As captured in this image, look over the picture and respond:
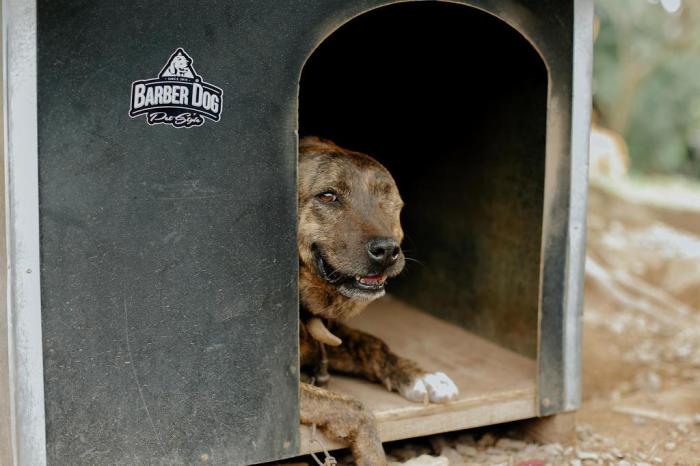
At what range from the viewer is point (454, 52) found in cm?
446

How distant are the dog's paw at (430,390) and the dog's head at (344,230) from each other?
43cm

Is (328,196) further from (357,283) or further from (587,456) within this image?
(587,456)

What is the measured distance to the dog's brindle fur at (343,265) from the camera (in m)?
3.23

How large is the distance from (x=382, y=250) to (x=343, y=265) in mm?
182

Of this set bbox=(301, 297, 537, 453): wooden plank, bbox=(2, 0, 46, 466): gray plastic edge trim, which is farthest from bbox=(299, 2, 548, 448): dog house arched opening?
bbox=(2, 0, 46, 466): gray plastic edge trim

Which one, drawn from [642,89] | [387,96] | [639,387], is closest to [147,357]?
[387,96]

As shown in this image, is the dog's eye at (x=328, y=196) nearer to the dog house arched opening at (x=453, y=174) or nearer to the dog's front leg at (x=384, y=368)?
the dog's front leg at (x=384, y=368)

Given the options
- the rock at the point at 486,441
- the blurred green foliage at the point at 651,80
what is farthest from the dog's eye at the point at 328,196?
the blurred green foliage at the point at 651,80

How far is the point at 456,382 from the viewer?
3783mm

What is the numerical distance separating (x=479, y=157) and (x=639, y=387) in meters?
2.02

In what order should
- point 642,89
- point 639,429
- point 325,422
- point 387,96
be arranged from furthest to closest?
point 642,89
point 387,96
point 639,429
point 325,422

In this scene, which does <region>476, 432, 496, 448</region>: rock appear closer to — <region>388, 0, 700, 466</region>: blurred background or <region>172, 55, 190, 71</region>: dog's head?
<region>388, 0, 700, 466</region>: blurred background

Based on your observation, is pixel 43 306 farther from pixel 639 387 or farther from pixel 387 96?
pixel 639 387

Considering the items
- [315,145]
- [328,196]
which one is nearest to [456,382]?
[328,196]
